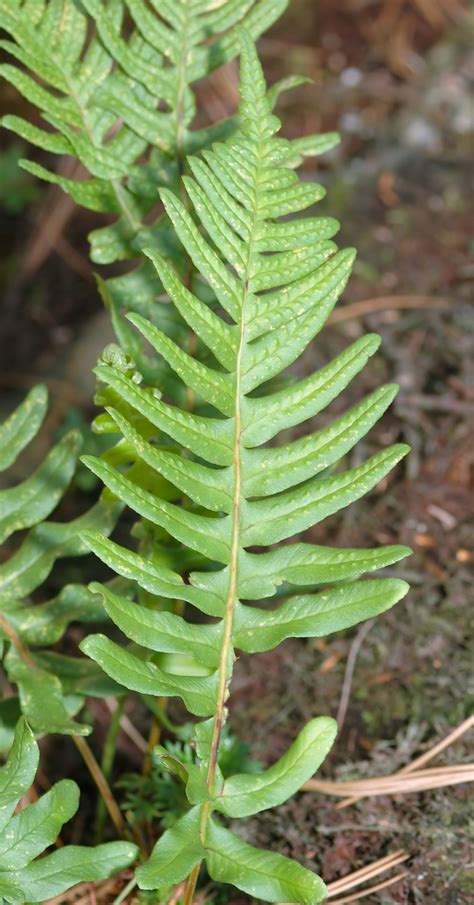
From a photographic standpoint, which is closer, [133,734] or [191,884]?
[191,884]

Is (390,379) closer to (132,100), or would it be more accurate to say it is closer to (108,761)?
(132,100)

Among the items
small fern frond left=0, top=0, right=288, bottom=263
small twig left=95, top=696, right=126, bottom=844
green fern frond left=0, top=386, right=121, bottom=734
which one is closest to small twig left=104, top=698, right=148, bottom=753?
small twig left=95, top=696, right=126, bottom=844

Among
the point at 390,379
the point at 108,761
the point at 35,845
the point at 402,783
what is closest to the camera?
the point at 35,845

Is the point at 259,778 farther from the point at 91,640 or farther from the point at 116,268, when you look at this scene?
the point at 116,268

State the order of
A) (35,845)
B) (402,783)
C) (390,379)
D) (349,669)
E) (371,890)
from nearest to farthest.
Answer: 1. (35,845)
2. (371,890)
3. (402,783)
4. (349,669)
5. (390,379)

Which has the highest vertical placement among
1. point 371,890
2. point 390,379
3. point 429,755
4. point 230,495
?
point 230,495

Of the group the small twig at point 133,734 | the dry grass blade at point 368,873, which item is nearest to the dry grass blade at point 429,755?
the dry grass blade at point 368,873

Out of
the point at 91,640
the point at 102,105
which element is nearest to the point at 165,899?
the point at 91,640

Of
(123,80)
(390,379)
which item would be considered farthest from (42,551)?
(390,379)
